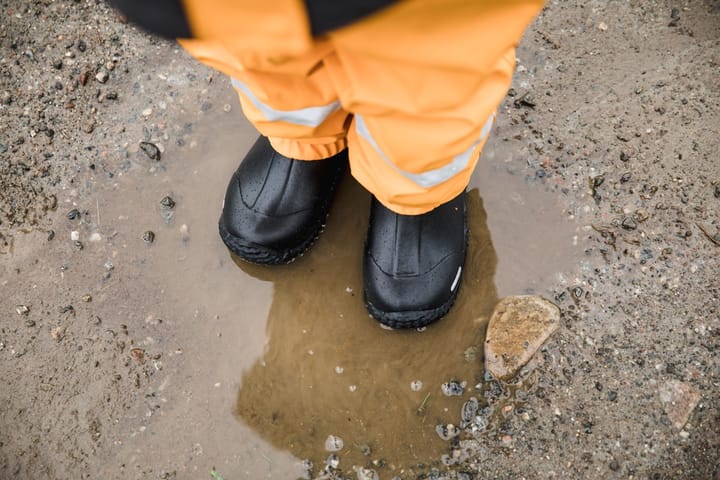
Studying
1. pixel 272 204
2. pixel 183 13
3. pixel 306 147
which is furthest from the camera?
pixel 272 204

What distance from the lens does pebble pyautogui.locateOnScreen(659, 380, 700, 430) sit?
1349 mm

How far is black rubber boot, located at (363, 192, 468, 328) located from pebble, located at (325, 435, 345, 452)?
31 cm

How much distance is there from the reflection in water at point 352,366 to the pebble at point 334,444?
0.04 feet

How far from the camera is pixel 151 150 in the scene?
1.62m

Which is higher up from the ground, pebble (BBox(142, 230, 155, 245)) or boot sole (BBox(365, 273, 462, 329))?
pebble (BBox(142, 230, 155, 245))

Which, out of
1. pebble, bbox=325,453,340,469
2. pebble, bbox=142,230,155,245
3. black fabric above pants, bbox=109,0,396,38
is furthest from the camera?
pebble, bbox=142,230,155,245

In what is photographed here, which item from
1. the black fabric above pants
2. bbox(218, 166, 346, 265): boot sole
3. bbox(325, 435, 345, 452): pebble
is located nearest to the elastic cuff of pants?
bbox(218, 166, 346, 265): boot sole

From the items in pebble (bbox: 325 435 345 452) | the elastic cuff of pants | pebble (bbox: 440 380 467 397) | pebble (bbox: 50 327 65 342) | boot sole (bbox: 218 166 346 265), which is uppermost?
the elastic cuff of pants

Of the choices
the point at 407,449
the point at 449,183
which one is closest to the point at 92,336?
the point at 407,449

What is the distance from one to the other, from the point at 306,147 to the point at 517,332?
2.28 ft

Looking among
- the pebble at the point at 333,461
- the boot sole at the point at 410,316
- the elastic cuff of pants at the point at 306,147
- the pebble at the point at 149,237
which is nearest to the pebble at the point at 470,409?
the boot sole at the point at 410,316

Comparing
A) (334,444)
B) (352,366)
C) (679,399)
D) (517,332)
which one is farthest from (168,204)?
(679,399)

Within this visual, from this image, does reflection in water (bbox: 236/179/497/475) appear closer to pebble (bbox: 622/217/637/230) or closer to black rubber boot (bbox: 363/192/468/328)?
black rubber boot (bbox: 363/192/468/328)

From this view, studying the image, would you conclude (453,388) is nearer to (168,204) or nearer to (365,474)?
(365,474)
